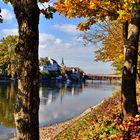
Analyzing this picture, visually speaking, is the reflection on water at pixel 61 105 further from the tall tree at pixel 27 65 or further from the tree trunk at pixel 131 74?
the tall tree at pixel 27 65

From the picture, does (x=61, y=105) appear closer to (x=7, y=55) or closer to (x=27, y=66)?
Result: (x=27, y=66)

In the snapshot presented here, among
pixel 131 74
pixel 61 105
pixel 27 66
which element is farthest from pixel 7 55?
pixel 27 66

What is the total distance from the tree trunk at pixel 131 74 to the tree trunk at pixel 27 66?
9.04 m

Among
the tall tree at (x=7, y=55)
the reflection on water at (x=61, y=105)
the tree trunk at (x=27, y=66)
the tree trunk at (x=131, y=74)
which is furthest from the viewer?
the tall tree at (x=7, y=55)

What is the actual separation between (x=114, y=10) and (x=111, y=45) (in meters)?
27.5

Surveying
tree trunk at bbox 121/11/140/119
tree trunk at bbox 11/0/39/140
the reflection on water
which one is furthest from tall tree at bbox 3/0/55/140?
the reflection on water

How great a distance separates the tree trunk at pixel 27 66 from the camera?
941cm

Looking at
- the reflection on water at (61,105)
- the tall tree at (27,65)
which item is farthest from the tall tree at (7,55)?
the tall tree at (27,65)

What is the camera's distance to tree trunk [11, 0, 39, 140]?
9.41 meters

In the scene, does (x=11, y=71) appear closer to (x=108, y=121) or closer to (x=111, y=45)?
(x=111, y=45)

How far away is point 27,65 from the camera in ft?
30.9

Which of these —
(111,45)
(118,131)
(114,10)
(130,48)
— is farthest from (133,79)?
(111,45)

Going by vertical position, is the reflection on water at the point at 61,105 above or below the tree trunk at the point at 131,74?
below

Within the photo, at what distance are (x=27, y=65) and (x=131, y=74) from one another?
9.51m
